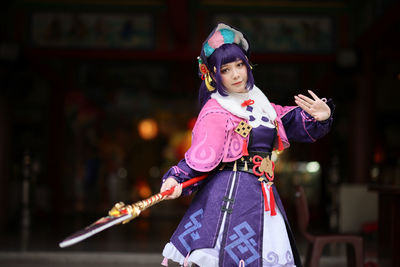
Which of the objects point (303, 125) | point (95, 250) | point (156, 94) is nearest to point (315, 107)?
point (303, 125)

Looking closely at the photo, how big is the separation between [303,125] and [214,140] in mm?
443

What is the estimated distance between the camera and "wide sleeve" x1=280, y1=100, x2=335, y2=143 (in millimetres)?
2457

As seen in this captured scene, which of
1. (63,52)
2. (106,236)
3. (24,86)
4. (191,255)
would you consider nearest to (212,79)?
(191,255)

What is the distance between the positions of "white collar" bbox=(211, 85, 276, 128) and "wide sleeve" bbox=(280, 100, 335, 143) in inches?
4.5

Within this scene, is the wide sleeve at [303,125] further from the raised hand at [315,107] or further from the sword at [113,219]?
the sword at [113,219]

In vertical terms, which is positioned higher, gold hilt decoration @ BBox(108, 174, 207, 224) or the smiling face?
the smiling face

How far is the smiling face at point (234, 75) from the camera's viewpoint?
2.40m

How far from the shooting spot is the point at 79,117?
1133 centimetres

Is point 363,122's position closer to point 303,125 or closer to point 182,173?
point 303,125

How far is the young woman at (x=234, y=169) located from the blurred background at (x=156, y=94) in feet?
6.29

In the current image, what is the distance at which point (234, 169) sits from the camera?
2.39 m

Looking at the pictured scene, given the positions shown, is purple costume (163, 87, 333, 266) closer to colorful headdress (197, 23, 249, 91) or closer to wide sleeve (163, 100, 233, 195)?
wide sleeve (163, 100, 233, 195)

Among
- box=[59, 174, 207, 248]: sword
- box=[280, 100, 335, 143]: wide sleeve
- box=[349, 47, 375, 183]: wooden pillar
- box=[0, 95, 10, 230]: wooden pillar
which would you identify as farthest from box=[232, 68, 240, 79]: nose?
box=[0, 95, 10, 230]: wooden pillar

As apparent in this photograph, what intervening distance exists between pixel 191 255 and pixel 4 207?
6.09 metres
